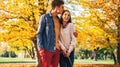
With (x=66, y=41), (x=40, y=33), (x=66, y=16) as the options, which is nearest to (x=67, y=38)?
(x=66, y=41)

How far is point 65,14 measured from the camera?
6523 mm

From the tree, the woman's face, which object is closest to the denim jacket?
the woman's face

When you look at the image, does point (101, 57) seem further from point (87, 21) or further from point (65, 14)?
point (65, 14)

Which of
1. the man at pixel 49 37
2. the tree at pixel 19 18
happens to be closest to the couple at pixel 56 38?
the man at pixel 49 37

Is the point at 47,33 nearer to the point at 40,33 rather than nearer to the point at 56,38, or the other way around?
the point at 40,33

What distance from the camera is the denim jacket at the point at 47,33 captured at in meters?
6.34

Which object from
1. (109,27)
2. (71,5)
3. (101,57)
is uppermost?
(71,5)

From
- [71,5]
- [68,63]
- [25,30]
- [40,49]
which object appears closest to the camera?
[40,49]

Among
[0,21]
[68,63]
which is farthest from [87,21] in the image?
[68,63]

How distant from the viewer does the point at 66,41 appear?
263 inches

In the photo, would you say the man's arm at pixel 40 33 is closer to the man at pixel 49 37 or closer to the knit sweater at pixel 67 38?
the man at pixel 49 37

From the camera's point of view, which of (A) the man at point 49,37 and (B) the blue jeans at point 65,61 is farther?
(B) the blue jeans at point 65,61

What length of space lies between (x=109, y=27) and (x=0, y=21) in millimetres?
6242

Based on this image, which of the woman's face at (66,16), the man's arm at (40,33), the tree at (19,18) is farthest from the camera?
the tree at (19,18)
